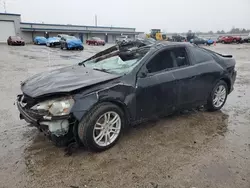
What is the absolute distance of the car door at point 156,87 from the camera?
11.4 feet

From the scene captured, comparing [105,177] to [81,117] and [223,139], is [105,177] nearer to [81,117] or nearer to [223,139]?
[81,117]

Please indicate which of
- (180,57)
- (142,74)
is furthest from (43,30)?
(142,74)

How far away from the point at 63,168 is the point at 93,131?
61cm

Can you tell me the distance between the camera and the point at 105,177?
264cm

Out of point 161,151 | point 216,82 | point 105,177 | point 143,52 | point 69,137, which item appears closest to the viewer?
point 105,177

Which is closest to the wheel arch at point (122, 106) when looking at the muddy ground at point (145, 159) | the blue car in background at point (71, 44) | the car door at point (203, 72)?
the muddy ground at point (145, 159)

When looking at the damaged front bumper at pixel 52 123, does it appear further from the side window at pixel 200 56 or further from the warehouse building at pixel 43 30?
the warehouse building at pixel 43 30

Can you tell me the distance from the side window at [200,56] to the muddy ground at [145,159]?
1259 mm

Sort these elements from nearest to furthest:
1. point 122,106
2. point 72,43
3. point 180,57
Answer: point 122,106 → point 180,57 → point 72,43

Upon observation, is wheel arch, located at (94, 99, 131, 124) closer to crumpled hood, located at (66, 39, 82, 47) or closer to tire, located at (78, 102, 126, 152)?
tire, located at (78, 102, 126, 152)

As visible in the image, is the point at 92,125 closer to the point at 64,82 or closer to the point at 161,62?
the point at 64,82

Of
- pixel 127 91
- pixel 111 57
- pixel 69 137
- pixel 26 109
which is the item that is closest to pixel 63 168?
pixel 69 137

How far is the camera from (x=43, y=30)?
43.5 metres

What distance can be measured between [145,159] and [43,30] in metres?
46.0
